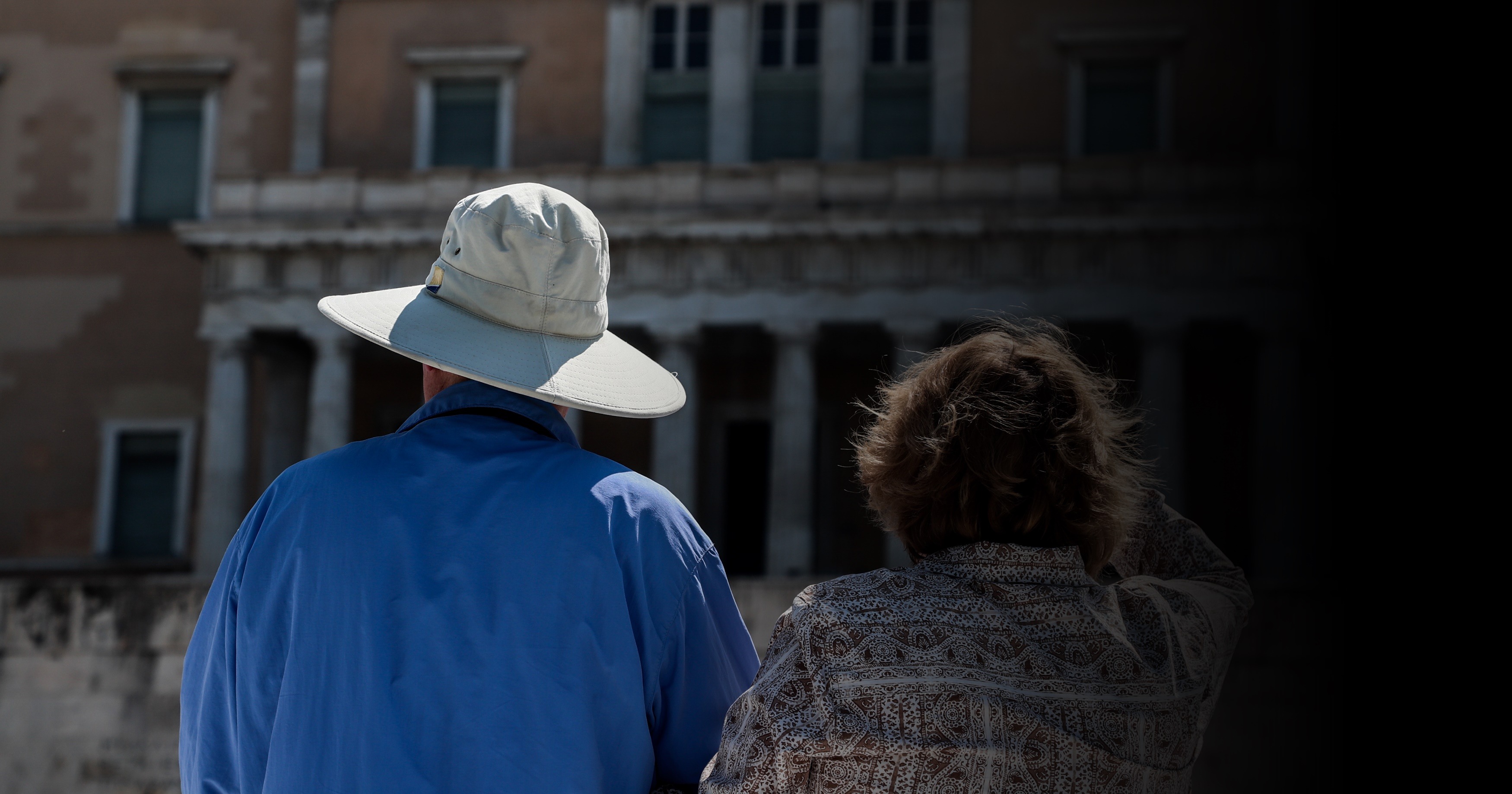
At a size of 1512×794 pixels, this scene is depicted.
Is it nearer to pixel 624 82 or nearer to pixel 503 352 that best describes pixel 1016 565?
pixel 503 352

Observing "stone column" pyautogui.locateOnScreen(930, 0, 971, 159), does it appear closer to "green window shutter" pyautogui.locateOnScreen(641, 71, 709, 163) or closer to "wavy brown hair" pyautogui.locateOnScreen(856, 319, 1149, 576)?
"green window shutter" pyautogui.locateOnScreen(641, 71, 709, 163)

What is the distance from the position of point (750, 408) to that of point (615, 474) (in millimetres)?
22503

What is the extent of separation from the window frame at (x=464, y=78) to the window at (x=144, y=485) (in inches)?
260

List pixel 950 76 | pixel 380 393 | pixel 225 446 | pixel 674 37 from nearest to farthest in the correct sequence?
pixel 225 446, pixel 950 76, pixel 674 37, pixel 380 393

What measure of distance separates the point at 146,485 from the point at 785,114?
515 inches

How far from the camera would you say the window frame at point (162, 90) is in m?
26.5

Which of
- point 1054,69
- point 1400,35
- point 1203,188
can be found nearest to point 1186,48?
point 1054,69

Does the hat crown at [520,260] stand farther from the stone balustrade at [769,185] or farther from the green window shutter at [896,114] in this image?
the green window shutter at [896,114]

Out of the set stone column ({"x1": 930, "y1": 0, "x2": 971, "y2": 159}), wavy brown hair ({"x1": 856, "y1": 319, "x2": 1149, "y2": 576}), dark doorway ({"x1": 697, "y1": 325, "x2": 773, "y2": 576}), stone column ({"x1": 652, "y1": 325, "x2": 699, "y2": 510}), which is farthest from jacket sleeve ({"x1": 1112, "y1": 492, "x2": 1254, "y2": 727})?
stone column ({"x1": 930, "y1": 0, "x2": 971, "y2": 159})

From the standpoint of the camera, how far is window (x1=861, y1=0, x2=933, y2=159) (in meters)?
24.2

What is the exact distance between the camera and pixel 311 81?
2555cm

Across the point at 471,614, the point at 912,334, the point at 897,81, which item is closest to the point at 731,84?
the point at 897,81

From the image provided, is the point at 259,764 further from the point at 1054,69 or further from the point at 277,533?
the point at 1054,69

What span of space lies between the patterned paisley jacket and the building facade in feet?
56.6
